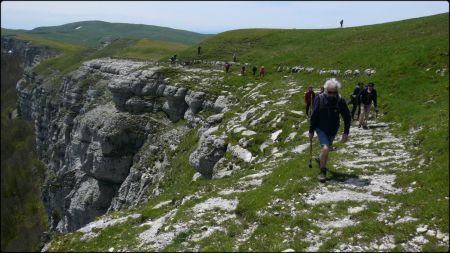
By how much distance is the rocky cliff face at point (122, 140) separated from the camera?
57516 millimetres

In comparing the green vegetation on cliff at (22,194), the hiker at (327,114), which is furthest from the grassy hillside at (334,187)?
the green vegetation on cliff at (22,194)

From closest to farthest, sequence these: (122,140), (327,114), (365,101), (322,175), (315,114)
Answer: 1. (327,114)
2. (315,114)
3. (322,175)
4. (365,101)
5. (122,140)

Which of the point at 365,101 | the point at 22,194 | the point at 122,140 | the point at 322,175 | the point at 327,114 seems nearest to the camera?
the point at 327,114

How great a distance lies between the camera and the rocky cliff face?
57.5 metres

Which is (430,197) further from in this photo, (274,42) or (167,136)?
(274,42)

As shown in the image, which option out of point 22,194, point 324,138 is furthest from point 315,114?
point 22,194

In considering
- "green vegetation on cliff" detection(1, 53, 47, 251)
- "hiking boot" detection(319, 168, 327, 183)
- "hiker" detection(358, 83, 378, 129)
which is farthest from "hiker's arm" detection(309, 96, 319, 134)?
"green vegetation on cliff" detection(1, 53, 47, 251)

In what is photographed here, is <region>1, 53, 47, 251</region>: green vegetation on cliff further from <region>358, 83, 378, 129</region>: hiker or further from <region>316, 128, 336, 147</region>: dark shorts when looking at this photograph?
<region>316, 128, 336, 147</region>: dark shorts

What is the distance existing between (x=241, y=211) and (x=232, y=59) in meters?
66.8

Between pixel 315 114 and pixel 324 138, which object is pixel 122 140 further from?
pixel 324 138

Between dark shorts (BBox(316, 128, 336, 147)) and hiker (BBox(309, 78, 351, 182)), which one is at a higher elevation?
hiker (BBox(309, 78, 351, 182))

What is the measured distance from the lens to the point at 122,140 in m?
69.1

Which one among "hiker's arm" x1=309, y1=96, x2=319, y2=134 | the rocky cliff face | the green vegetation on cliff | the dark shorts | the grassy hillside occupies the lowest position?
the green vegetation on cliff

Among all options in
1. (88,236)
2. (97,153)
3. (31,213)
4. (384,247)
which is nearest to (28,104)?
(31,213)
